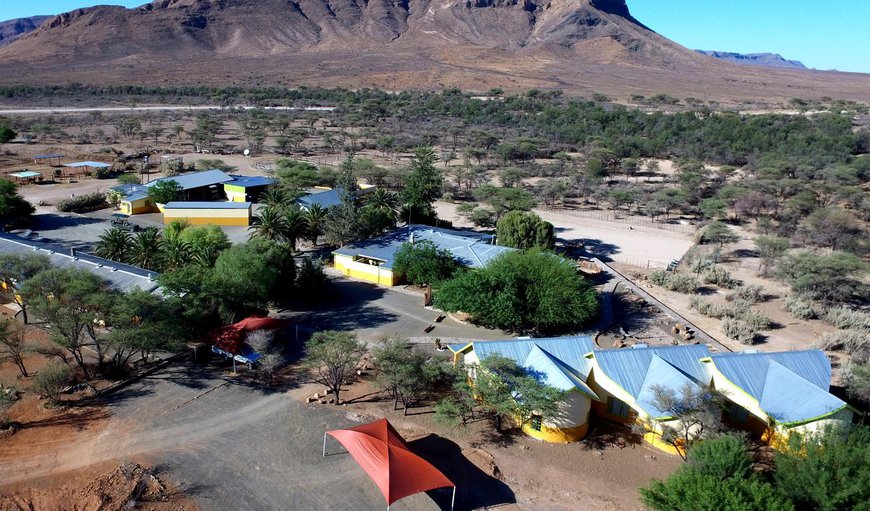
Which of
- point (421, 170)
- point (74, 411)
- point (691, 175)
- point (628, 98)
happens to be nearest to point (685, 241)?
point (691, 175)

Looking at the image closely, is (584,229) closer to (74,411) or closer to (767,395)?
(767,395)

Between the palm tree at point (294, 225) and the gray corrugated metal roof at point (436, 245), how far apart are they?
11.4 ft

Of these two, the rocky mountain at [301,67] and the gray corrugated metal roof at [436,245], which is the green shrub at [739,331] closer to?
the gray corrugated metal roof at [436,245]

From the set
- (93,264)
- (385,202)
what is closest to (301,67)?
(385,202)

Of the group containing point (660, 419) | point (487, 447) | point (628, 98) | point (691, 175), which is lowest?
point (487, 447)

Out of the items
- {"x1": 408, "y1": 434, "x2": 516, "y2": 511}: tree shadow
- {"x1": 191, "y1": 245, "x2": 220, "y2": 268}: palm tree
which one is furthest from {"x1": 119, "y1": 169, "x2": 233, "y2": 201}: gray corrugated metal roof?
{"x1": 408, "y1": 434, "x2": 516, "y2": 511}: tree shadow

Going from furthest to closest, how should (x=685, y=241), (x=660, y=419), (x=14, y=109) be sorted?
(x=14, y=109), (x=685, y=241), (x=660, y=419)

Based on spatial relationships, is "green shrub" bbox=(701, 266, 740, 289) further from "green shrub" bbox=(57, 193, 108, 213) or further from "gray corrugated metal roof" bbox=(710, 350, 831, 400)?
"green shrub" bbox=(57, 193, 108, 213)

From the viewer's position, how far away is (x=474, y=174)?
62.5m

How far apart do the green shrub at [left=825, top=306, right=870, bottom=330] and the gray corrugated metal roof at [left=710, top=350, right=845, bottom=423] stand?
31.4ft

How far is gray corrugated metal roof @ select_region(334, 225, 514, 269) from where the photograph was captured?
34094 mm

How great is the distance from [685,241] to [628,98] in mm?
109459

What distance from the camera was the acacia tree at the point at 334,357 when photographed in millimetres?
21578

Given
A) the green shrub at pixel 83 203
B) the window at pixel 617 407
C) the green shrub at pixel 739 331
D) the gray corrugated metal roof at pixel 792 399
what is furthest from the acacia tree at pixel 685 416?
the green shrub at pixel 83 203
